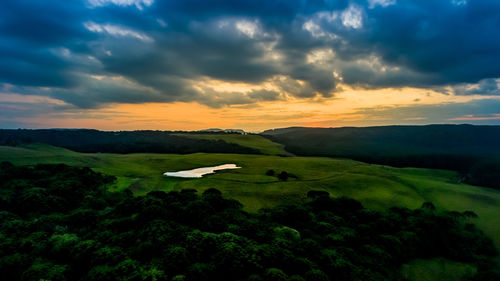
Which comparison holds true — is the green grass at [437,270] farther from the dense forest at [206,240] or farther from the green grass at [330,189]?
the green grass at [330,189]

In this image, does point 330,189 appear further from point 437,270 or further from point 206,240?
point 206,240

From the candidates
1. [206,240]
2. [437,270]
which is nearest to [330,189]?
[437,270]

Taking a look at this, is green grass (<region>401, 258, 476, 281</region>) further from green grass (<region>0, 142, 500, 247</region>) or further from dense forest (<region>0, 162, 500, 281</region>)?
green grass (<region>0, 142, 500, 247</region>)

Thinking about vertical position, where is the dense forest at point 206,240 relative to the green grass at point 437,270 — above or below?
above

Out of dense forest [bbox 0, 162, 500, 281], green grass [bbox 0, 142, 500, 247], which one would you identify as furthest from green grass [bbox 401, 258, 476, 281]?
green grass [bbox 0, 142, 500, 247]

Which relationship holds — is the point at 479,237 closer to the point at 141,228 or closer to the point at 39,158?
the point at 141,228

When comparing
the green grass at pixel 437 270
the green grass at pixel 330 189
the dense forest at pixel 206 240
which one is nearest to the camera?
the dense forest at pixel 206 240

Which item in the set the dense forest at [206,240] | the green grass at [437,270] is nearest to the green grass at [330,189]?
the dense forest at [206,240]
